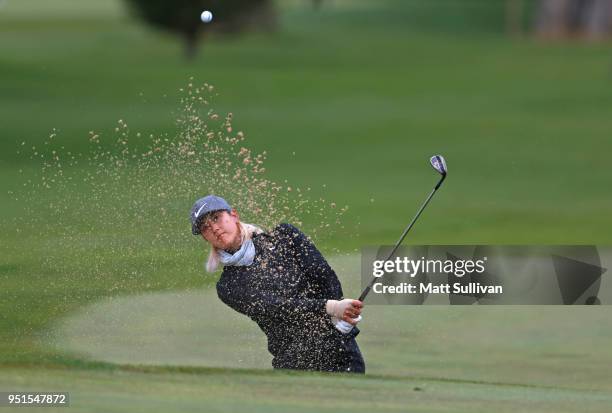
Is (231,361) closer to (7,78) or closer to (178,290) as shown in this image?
(178,290)

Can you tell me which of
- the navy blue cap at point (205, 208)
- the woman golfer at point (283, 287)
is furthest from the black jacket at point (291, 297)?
the navy blue cap at point (205, 208)

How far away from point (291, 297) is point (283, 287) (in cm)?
6

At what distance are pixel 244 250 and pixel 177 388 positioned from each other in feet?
2.78

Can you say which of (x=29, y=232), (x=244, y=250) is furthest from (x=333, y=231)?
(x=244, y=250)

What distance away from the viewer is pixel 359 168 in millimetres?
22281

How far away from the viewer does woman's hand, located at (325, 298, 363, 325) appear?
795 centimetres

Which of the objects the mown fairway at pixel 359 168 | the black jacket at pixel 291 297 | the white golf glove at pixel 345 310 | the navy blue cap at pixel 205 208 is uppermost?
the mown fairway at pixel 359 168

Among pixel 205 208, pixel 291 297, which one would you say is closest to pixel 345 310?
pixel 291 297

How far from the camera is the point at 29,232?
14562 mm

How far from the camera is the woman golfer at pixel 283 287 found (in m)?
8.00

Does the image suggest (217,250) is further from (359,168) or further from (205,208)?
(359,168)

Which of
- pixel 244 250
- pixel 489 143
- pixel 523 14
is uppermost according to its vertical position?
pixel 523 14

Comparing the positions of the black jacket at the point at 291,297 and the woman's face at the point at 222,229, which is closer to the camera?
the woman's face at the point at 222,229

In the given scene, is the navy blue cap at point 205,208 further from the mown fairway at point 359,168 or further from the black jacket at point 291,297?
the mown fairway at point 359,168
